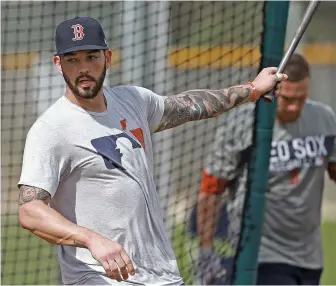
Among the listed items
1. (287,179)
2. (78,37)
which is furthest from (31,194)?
(287,179)

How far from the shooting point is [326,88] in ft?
43.0

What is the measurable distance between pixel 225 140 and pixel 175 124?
1.66m

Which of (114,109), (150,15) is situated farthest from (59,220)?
(150,15)

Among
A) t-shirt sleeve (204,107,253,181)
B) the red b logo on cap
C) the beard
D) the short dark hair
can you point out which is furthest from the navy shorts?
the red b logo on cap

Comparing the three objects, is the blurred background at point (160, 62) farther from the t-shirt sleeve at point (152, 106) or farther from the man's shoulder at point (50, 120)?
the man's shoulder at point (50, 120)

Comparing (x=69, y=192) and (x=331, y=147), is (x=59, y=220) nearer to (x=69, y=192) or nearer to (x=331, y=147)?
(x=69, y=192)

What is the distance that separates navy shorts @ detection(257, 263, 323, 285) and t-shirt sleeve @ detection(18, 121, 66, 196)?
108 inches

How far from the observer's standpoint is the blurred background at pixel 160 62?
7340 mm

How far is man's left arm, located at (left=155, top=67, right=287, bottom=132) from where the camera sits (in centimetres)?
509

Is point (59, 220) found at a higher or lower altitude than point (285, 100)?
lower

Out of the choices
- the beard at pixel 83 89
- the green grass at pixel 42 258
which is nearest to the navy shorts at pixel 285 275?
the green grass at pixel 42 258

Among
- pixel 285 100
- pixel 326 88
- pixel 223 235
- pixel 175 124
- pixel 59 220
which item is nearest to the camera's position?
pixel 59 220

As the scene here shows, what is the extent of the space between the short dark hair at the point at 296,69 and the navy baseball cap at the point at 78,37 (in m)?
2.33

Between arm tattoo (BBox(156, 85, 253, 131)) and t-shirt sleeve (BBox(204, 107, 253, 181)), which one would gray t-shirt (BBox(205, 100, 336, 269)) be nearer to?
t-shirt sleeve (BBox(204, 107, 253, 181))
